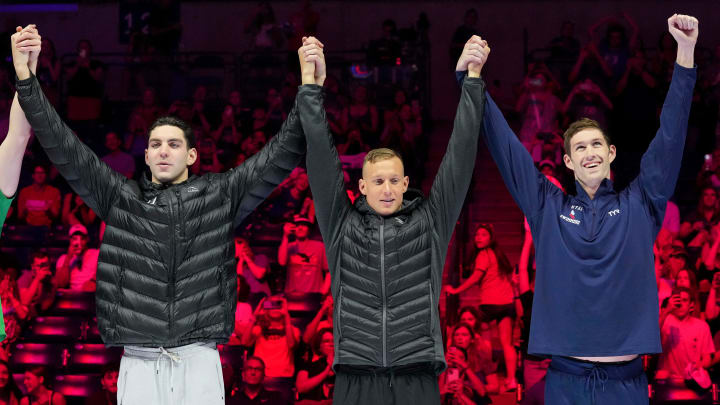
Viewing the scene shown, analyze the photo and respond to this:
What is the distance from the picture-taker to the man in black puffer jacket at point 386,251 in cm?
489

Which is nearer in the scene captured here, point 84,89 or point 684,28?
point 684,28

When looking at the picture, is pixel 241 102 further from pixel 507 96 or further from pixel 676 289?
pixel 676 289

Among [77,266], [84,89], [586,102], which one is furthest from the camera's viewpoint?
[84,89]

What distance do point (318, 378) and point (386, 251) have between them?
444cm

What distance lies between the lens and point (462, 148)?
5.08m

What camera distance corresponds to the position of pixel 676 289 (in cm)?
934

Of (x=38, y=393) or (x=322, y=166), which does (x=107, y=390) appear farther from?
(x=322, y=166)

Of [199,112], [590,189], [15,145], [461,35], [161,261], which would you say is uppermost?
[461,35]

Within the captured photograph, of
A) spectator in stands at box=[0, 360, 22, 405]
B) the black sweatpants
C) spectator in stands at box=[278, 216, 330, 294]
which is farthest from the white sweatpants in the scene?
spectator in stands at box=[278, 216, 330, 294]

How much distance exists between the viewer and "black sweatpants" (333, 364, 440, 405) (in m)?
4.87

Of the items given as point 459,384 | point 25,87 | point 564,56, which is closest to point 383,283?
point 25,87

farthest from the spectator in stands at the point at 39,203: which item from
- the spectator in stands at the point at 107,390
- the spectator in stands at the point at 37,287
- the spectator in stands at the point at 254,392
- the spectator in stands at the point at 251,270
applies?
the spectator in stands at the point at 254,392

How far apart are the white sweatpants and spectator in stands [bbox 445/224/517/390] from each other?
16.2 ft

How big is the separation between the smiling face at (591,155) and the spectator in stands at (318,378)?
14.4 ft
